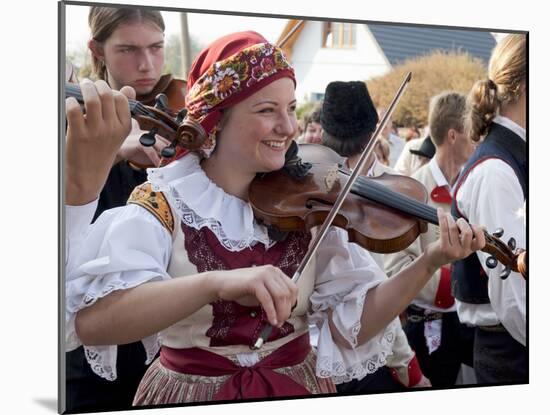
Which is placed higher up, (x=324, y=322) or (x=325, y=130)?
(x=325, y=130)

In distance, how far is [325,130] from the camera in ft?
12.0

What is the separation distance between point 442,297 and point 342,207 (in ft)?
2.94

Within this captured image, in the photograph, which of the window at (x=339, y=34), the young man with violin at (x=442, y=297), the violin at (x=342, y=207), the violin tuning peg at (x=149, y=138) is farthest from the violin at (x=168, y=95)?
the young man with violin at (x=442, y=297)

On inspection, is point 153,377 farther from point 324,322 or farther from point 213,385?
point 324,322

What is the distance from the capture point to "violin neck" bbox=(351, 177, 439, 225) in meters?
3.29

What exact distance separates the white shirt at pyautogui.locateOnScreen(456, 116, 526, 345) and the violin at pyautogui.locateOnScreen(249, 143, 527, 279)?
0.58 m

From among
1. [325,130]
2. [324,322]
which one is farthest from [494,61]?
[324,322]

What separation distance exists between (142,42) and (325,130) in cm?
75

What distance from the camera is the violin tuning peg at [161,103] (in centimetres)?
321

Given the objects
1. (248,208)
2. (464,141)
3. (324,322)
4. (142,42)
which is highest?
(142,42)

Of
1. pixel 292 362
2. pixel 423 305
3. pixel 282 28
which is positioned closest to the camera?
pixel 292 362

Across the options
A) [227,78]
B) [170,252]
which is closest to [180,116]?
[227,78]

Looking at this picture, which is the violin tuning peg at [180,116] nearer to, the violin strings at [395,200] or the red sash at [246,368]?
the violin strings at [395,200]

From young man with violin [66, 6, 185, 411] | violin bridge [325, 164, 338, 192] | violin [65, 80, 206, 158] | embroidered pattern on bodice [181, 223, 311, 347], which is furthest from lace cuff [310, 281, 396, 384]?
violin [65, 80, 206, 158]
